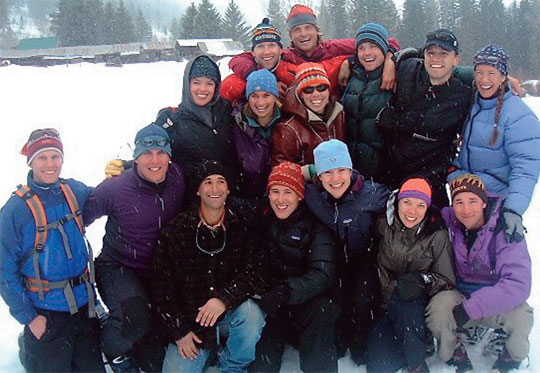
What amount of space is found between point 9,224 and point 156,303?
126 centimetres

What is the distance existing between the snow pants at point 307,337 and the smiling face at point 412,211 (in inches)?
35.4

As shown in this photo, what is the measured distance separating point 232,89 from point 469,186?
8.50 ft

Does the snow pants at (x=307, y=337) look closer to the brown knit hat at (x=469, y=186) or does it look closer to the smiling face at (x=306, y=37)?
the brown knit hat at (x=469, y=186)

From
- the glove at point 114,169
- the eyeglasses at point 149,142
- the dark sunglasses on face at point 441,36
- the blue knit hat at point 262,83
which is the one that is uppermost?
the dark sunglasses on face at point 441,36

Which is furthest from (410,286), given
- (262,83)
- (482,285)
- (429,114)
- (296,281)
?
(262,83)

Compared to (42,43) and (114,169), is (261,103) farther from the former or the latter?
(42,43)

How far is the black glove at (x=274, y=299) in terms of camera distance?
3746mm

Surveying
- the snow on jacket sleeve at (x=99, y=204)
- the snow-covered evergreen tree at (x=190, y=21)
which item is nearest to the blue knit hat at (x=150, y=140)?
the snow on jacket sleeve at (x=99, y=204)

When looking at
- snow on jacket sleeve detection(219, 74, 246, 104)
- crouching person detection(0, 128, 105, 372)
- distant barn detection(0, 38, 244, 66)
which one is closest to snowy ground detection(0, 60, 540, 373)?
crouching person detection(0, 128, 105, 372)

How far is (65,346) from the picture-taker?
12.1 feet

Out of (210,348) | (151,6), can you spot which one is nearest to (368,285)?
(210,348)

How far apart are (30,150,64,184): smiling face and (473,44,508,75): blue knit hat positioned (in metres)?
3.67

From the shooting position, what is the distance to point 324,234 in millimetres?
4035

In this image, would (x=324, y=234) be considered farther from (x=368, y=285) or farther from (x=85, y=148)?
(x=85, y=148)
